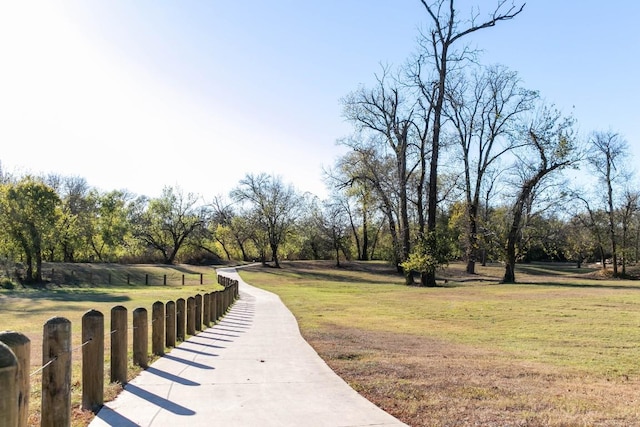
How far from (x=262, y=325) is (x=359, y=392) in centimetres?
853

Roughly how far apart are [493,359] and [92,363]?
22.2 ft

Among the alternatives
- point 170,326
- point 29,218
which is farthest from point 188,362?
point 29,218

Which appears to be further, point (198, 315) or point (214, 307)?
point (214, 307)

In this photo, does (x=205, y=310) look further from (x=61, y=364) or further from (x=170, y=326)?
(x=61, y=364)

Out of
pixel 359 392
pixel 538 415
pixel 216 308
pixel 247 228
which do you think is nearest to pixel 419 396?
pixel 359 392

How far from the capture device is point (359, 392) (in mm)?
6402

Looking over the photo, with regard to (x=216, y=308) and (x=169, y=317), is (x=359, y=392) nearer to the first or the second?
(x=169, y=317)

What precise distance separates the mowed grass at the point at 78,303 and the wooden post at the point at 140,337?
0.49 ft

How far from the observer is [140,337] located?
7660mm

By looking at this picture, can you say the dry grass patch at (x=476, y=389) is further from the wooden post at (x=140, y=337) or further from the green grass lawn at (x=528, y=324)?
the wooden post at (x=140, y=337)

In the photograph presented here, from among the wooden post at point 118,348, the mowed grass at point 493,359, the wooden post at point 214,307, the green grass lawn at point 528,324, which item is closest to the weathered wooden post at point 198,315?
the wooden post at point 214,307

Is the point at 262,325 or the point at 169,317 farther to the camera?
the point at 262,325

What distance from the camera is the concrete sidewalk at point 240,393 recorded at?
5.16m

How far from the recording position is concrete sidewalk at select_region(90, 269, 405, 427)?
203 inches
